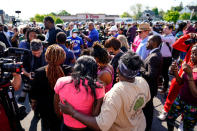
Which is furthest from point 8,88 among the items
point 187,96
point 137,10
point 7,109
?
point 137,10

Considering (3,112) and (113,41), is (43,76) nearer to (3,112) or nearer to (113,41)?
(3,112)

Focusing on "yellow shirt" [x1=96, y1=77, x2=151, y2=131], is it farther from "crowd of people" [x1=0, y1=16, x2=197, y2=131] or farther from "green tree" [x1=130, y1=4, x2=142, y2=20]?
"green tree" [x1=130, y1=4, x2=142, y2=20]

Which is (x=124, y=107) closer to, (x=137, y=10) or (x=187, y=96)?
(x=187, y=96)

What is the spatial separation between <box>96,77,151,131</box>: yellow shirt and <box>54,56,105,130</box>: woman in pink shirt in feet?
0.39

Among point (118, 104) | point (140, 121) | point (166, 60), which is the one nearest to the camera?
point (118, 104)

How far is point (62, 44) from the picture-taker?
3416 millimetres

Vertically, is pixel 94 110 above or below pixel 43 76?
below

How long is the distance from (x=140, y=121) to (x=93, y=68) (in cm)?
77

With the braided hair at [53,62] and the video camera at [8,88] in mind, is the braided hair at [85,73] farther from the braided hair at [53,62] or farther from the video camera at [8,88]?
the video camera at [8,88]

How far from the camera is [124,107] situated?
1325mm

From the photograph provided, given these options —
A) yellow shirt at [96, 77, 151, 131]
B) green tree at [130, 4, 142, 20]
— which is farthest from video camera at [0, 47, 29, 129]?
green tree at [130, 4, 142, 20]

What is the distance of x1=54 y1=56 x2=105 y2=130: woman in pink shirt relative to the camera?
1357 millimetres

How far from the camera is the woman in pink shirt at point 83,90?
53.4 inches

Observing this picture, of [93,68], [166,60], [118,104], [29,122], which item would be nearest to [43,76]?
[93,68]
